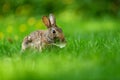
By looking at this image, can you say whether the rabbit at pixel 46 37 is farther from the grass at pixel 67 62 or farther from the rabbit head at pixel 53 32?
the grass at pixel 67 62

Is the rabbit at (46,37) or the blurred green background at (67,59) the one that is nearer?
the blurred green background at (67,59)

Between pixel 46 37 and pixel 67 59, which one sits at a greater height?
pixel 46 37

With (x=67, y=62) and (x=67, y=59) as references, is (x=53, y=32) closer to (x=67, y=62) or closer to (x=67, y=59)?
(x=67, y=59)

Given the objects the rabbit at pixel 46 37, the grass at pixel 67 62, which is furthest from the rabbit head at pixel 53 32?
the grass at pixel 67 62

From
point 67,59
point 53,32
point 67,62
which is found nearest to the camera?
point 67,62

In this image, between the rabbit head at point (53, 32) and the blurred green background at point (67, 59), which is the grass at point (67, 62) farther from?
the rabbit head at point (53, 32)

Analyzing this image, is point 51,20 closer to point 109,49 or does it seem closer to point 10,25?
point 109,49

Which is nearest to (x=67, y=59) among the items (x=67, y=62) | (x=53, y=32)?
(x=67, y=62)

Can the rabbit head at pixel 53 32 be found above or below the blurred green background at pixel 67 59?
above
